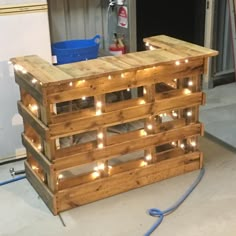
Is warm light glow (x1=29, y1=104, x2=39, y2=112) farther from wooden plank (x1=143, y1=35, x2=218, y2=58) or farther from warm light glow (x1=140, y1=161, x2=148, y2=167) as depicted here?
wooden plank (x1=143, y1=35, x2=218, y2=58)

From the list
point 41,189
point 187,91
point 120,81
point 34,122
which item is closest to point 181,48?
point 187,91

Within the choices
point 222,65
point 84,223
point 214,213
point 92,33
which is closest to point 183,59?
point 214,213

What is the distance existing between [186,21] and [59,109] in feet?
5.56

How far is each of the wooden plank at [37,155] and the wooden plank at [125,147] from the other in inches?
2.3

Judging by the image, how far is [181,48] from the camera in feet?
9.33

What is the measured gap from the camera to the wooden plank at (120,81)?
237 cm

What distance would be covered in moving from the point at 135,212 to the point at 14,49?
52.4 inches

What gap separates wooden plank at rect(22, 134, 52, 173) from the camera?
8.25 feet

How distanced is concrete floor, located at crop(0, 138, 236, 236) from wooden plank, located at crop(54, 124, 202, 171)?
28 centimetres

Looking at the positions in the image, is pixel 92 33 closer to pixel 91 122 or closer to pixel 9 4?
pixel 9 4

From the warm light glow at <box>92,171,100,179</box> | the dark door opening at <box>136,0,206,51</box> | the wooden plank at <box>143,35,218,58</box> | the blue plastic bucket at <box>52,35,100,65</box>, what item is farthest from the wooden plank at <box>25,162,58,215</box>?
the dark door opening at <box>136,0,206,51</box>

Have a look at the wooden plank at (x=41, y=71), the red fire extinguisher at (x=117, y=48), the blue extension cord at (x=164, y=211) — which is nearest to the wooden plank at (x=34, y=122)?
the wooden plank at (x=41, y=71)

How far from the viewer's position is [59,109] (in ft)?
11.5

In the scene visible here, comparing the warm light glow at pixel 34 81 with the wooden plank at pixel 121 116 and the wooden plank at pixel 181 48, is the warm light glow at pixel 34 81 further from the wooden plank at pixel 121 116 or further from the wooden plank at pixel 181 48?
the wooden plank at pixel 181 48
